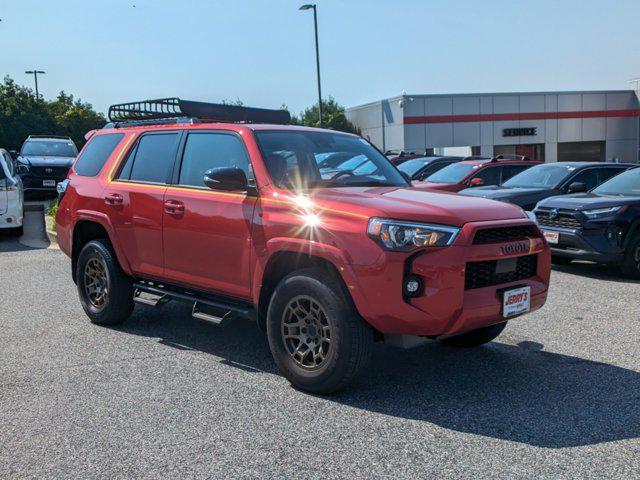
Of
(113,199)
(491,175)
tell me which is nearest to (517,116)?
(491,175)

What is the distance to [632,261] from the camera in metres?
8.60

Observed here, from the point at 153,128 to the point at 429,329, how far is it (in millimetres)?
3382

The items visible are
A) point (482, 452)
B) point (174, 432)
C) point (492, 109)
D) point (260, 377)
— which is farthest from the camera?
point (492, 109)

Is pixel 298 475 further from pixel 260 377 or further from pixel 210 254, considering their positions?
pixel 210 254

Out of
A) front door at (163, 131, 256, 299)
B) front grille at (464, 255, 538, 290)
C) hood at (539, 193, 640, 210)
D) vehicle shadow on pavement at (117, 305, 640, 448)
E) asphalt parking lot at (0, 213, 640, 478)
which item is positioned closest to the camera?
asphalt parking lot at (0, 213, 640, 478)

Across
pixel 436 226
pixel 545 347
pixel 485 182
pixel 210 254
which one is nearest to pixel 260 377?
pixel 210 254

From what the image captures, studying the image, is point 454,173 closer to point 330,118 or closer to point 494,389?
point 494,389

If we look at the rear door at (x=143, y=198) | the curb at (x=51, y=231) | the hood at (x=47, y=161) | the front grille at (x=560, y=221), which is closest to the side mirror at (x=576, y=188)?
the front grille at (x=560, y=221)

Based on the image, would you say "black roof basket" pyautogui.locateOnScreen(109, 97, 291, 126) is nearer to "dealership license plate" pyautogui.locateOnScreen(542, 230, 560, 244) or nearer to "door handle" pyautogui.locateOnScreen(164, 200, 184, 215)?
"door handle" pyautogui.locateOnScreen(164, 200, 184, 215)

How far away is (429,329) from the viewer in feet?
13.4

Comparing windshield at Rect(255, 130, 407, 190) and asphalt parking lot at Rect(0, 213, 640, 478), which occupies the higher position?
windshield at Rect(255, 130, 407, 190)

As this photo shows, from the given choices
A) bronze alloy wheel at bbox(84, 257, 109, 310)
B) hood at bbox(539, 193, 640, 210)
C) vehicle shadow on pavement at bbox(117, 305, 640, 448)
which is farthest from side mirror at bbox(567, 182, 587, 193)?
bronze alloy wheel at bbox(84, 257, 109, 310)

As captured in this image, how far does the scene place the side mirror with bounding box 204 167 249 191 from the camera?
4.73 metres

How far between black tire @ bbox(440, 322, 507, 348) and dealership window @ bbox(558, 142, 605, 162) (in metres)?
40.4
